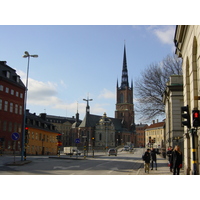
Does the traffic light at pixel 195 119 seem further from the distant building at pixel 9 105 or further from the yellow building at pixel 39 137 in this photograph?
the yellow building at pixel 39 137

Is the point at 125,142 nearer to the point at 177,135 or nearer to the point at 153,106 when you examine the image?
the point at 153,106

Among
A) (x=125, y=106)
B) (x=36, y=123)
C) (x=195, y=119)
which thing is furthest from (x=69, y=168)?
(x=125, y=106)

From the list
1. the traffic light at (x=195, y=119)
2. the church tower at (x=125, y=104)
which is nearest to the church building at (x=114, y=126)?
the church tower at (x=125, y=104)

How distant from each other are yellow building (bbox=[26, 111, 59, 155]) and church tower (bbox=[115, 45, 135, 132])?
334 ft

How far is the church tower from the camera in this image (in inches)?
6924

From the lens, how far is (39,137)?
6569 cm

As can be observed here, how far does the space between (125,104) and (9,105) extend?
125725mm

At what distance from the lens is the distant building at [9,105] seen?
172 ft

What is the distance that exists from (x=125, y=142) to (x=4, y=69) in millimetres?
119318

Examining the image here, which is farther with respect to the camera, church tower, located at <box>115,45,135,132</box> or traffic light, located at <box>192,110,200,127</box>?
church tower, located at <box>115,45,135,132</box>

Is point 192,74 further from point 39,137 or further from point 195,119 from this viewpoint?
point 39,137

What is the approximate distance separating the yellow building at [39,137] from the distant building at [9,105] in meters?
2.69

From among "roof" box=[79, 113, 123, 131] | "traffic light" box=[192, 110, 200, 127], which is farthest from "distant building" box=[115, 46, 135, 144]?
"traffic light" box=[192, 110, 200, 127]

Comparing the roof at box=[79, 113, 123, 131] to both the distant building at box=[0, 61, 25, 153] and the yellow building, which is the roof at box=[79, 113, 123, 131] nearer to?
the yellow building
